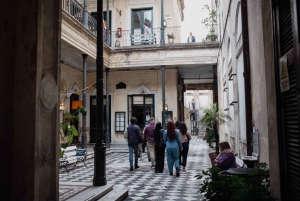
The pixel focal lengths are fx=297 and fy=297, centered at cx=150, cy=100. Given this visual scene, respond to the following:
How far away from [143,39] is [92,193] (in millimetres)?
13984

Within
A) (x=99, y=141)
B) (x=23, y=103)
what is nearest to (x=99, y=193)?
(x=99, y=141)

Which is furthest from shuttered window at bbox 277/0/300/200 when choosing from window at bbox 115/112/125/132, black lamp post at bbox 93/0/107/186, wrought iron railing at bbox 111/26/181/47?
window at bbox 115/112/125/132

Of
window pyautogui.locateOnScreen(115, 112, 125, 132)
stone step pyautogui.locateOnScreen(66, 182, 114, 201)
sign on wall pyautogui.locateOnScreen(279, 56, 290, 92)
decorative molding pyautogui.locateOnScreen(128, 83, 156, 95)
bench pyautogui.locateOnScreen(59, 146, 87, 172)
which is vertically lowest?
stone step pyautogui.locateOnScreen(66, 182, 114, 201)

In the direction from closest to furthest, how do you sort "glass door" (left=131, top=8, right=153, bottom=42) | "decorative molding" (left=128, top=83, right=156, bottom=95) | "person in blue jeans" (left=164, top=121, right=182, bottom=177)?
"person in blue jeans" (left=164, top=121, right=182, bottom=177), "decorative molding" (left=128, top=83, right=156, bottom=95), "glass door" (left=131, top=8, right=153, bottom=42)

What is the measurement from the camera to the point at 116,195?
18.2 ft

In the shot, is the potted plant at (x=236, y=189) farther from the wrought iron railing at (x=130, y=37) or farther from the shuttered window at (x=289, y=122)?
the wrought iron railing at (x=130, y=37)

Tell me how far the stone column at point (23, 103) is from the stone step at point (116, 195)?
1819 mm

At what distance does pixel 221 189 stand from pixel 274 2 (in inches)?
84.2

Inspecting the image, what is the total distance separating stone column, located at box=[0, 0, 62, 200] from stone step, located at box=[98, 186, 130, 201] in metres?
1.82

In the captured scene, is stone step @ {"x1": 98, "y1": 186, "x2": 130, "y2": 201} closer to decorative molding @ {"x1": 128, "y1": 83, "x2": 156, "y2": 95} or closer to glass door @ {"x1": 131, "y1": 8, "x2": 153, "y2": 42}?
decorative molding @ {"x1": 128, "y1": 83, "x2": 156, "y2": 95}

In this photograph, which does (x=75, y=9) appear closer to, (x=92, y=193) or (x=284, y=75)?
(x=92, y=193)

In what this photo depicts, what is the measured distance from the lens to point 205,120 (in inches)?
450

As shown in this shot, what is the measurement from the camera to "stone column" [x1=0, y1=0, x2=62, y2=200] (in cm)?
343

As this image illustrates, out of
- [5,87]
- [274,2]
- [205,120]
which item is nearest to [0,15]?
[5,87]
